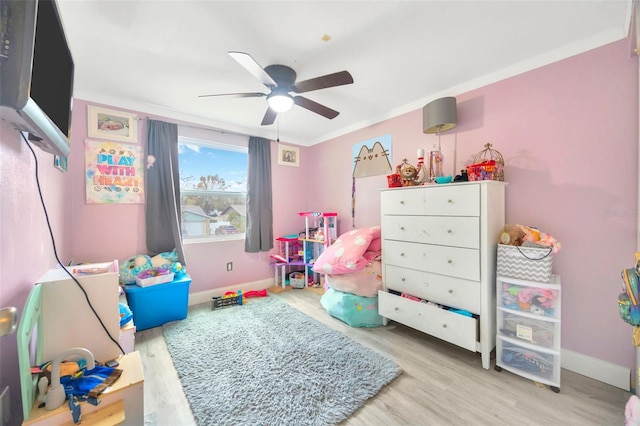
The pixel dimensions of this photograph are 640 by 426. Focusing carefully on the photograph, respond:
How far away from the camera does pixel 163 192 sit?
2889 mm

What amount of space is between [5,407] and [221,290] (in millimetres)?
2506

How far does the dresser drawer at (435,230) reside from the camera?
6.25ft

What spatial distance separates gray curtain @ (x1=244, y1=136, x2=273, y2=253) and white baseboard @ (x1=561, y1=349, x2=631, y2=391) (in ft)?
11.0

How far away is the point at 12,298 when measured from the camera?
97cm

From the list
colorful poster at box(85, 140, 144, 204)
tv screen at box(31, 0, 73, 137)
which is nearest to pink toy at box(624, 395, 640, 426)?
tv screen at box(31, 0, 73, 137)

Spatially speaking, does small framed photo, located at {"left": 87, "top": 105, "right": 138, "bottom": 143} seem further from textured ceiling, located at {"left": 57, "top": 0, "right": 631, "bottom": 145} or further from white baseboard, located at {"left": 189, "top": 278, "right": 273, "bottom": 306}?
white baseboard, located at {"left": 189, "top": 278, "right": 273, "bottom": 306}

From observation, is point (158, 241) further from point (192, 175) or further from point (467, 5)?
point (467, 5)

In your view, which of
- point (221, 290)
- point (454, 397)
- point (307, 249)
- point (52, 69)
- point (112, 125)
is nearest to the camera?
point (52, 69)

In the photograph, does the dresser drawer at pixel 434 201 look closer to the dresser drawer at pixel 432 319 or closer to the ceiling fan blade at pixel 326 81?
the dresser drawer at pixel 432 319

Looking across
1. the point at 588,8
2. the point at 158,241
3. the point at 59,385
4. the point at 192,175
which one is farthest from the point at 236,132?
→ the point at 588,8

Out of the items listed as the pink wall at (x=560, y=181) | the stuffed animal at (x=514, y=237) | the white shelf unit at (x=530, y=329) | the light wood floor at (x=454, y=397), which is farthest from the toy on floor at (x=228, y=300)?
the stuffed animal at (x=514, y=237)

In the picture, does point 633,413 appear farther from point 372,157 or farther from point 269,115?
point 269,115

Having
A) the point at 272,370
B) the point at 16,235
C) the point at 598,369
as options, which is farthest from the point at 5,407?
the point at 598,369

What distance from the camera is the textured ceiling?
58.1 inches
